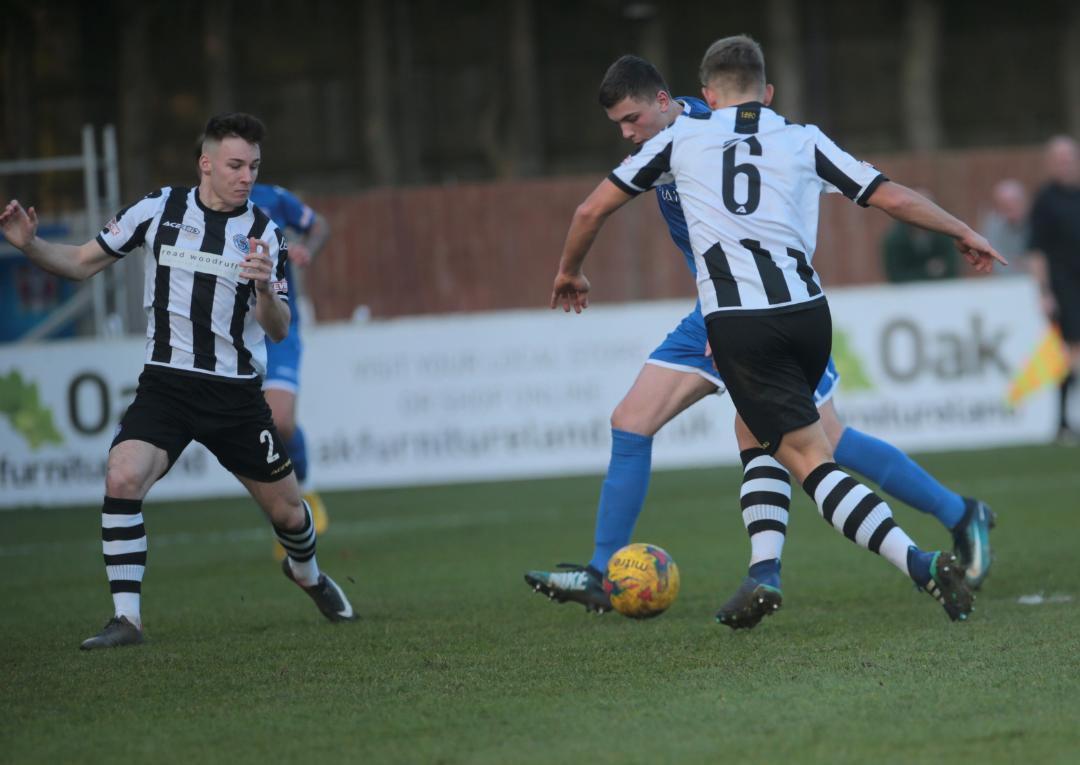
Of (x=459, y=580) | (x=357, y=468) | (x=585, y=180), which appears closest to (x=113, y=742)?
(x=459, y=580)

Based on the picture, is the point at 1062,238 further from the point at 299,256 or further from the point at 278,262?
the point at 278,262

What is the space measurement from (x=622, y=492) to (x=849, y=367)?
23.8ft

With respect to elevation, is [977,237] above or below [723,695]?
above

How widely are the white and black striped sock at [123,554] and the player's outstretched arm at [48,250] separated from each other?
0.83 m

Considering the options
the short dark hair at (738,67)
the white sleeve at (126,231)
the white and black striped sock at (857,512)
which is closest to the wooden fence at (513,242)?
the white sleeve at (126,231)

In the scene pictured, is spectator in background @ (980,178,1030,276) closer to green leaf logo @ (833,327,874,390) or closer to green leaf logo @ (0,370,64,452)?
green leaf logo @ (833,327,874,390)

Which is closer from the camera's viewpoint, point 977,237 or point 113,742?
point 113,742

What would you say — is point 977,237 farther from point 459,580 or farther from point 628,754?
point 459,580

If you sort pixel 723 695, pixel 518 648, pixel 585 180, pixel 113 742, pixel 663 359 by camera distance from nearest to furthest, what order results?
pixel 113 742 < pixel 723 695 < pixel 518 648 < pixel 663 359 < pixel 585 180

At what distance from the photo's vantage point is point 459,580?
753cm

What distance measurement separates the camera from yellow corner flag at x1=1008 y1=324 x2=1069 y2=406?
1345 cm

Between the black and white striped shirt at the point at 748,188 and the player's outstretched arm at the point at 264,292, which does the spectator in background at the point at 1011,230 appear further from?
the player's outstretched arm at the point at 264,292

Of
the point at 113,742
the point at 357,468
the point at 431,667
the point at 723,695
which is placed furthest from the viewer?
the point at 357,468

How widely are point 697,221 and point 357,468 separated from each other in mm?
7791
